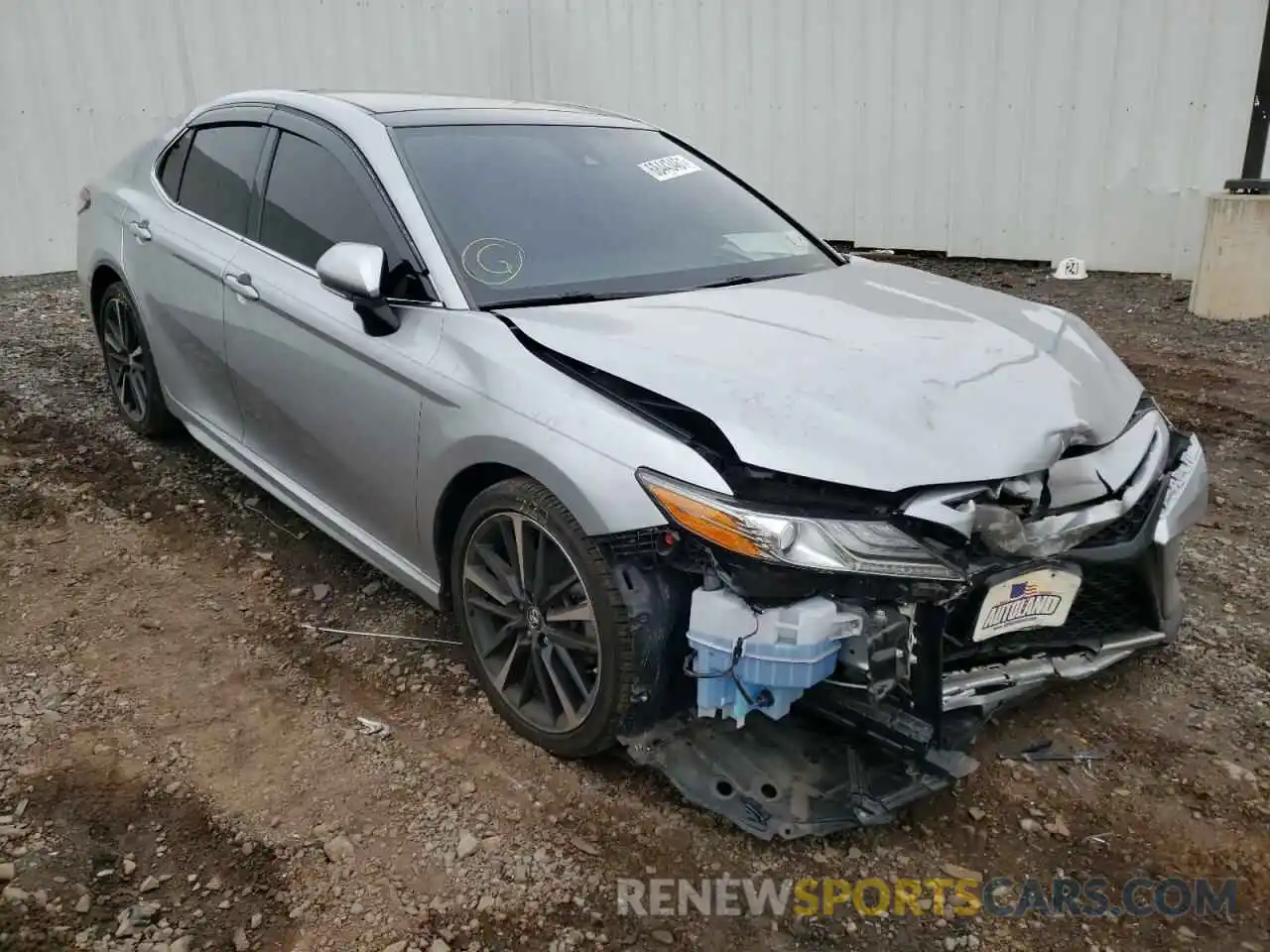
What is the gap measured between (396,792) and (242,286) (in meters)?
1.88

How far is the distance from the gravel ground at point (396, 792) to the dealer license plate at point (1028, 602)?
510 mm

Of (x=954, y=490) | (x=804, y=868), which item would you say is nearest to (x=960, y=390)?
(x=954, y=490)

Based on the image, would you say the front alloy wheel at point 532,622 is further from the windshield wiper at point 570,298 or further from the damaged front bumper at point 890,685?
the windshield wiper at point 570,298

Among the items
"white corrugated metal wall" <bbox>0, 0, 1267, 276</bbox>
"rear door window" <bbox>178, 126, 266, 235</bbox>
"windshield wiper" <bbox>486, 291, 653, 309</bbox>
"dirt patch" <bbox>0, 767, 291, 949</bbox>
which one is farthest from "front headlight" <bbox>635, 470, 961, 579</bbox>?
"white corrugated metal wall" <bbox>0, 0, 1267, 276</bbox>

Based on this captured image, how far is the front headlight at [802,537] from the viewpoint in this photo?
7.25 ft

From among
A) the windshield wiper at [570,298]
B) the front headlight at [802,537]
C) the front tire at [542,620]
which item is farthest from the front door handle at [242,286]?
the front headlight at [802,537]

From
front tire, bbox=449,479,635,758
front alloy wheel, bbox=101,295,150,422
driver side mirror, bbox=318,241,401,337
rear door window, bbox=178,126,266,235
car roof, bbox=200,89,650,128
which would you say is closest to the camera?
front tire, bbox=449,479,635,758

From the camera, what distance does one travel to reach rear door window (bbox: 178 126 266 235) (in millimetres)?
3783

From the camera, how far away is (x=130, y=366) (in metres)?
4.72

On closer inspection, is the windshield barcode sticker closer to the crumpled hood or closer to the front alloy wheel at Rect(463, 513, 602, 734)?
the crumpled hood

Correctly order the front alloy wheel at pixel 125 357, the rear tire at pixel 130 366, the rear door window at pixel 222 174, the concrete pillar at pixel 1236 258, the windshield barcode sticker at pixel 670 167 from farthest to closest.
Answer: the concrete pillar at pixel 1236 258 < the front alloy wheel at pixel 125 357 < the rear tire at pixel 130 366 < the rear door window at pixel 222 174 < the windshield barcode sticker at pixel 670 167

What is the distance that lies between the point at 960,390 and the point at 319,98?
246cm

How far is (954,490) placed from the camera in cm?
232

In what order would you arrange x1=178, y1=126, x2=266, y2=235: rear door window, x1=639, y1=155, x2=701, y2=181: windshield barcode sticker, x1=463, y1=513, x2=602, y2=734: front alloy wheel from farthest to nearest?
x1=178, y1=126, x2=266, y2=235: rear door window, x1=639, y1=155, x2=701, y2=181: windshield barcode sticker, x1=463, y1=513, x2=602, y2=734: front alloy wheel
